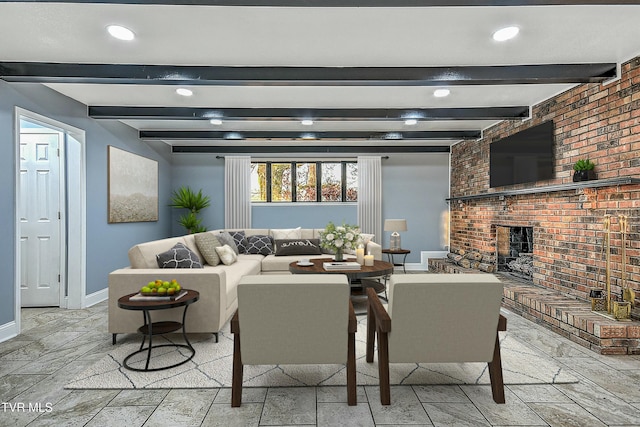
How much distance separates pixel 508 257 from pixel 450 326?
12.3 ft

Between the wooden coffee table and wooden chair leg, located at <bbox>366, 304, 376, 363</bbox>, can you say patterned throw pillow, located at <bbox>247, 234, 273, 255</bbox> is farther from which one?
wooden chair leg, located at <bbox>366, 304, 376, 363</bbox>

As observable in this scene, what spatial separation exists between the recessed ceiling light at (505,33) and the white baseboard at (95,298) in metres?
5.13

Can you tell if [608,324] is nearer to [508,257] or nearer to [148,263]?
[508,257]

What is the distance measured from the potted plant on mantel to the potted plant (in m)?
5.66

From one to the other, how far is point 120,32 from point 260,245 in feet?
12.8

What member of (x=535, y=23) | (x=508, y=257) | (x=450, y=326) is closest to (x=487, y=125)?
(x=508, y=257)

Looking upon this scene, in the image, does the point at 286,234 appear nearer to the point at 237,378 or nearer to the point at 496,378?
the point at 237,378

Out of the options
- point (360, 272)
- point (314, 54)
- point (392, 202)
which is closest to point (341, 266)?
point (360, 272)

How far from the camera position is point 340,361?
219 cm

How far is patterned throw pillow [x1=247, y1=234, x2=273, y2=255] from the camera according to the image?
596 centimetres

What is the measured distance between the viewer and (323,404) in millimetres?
2176

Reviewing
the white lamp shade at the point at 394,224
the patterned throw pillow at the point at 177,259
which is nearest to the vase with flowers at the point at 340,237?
the patterned throw pillow at the point at 177,259

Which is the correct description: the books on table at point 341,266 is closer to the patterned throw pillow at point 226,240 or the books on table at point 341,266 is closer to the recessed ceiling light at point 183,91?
the patterned throw pillow at point 226,240

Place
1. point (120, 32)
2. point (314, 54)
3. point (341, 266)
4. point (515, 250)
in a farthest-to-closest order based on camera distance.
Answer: point (515, 250) < point (341, 266) < point (314, 54) < point (120, 32)
